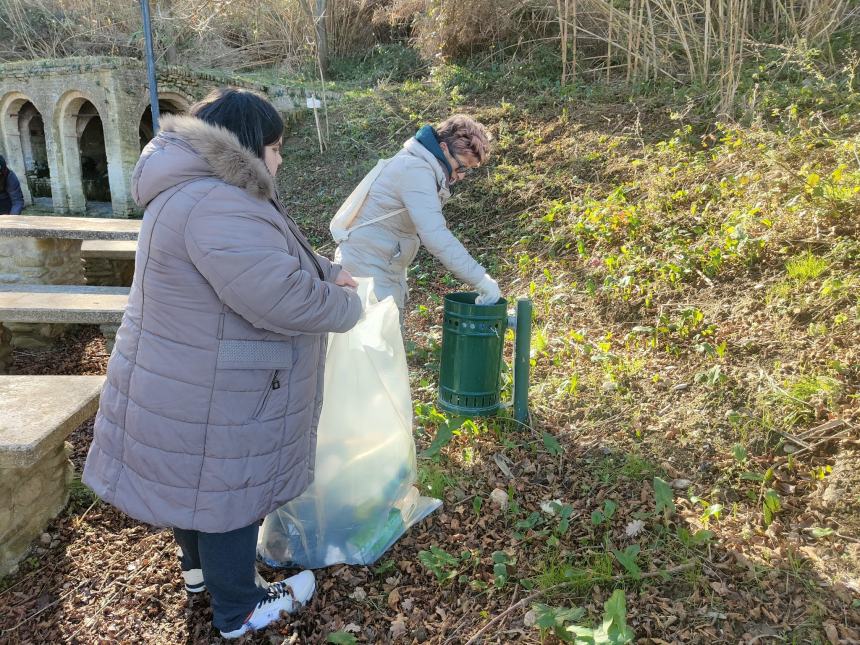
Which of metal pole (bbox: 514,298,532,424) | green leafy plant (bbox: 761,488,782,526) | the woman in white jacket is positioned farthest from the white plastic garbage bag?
green leafy plant (bbox: 761,488,782,526)

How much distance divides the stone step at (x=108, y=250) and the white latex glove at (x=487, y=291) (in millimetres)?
3501

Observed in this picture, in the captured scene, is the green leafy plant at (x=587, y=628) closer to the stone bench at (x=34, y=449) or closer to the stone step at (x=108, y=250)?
the stone bench at (x=34, y=449)

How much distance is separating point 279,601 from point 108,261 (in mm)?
4564

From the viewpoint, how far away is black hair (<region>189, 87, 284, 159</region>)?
5.76 feet

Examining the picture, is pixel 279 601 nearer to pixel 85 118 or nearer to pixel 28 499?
pixel 28 499

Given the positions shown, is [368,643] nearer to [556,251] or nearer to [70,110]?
[556,251]

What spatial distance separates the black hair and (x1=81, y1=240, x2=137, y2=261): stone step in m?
3.85

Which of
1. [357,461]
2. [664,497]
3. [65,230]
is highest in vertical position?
[65,230]

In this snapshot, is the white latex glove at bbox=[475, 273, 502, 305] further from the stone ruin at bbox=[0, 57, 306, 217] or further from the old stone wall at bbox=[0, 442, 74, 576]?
the stone ruin at bbox=[0, 57, 306, 217]

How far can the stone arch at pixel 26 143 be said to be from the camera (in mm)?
11797

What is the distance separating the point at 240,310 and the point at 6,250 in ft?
14.2

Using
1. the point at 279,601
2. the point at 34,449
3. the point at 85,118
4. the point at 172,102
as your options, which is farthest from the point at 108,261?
the point at 85,118

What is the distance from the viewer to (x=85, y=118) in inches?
467

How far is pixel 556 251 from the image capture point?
5.41 metres
